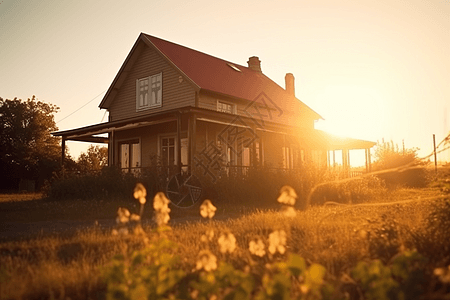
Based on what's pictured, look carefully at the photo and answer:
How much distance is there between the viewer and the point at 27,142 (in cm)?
3591

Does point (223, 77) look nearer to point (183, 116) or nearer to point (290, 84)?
point (183, 116)

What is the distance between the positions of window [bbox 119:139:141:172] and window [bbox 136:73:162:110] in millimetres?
1907

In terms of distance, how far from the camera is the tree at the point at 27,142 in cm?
3052

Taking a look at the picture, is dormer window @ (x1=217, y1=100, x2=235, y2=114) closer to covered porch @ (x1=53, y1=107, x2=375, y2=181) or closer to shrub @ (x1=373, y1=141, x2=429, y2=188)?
covered porch @ (x1=53, y1=107, x2=375, y2=181)

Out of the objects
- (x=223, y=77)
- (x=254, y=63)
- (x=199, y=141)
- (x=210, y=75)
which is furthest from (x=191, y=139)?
(x=254, y=63)

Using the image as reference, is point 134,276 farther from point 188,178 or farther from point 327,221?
point 188,178

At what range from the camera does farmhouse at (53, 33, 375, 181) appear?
55.9 feet

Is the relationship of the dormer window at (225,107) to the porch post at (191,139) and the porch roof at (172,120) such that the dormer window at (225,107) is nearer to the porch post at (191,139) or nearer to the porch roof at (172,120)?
the porch roof at (172,120)

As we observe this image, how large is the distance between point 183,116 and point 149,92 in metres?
4.42

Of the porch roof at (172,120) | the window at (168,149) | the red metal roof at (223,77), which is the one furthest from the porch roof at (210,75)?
the window at (168,149)

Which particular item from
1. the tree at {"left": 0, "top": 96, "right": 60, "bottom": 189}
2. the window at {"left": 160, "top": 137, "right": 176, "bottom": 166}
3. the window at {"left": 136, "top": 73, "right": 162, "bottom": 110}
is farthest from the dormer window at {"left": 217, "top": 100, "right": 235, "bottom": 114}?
the tree at {"left": 0, "top": 96, "right": 60, "bottom": 189}

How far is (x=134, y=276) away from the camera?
271cm

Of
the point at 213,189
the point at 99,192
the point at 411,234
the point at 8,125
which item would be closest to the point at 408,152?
the point at 213,189

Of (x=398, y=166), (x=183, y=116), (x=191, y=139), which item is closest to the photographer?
(x=191, y=139)
